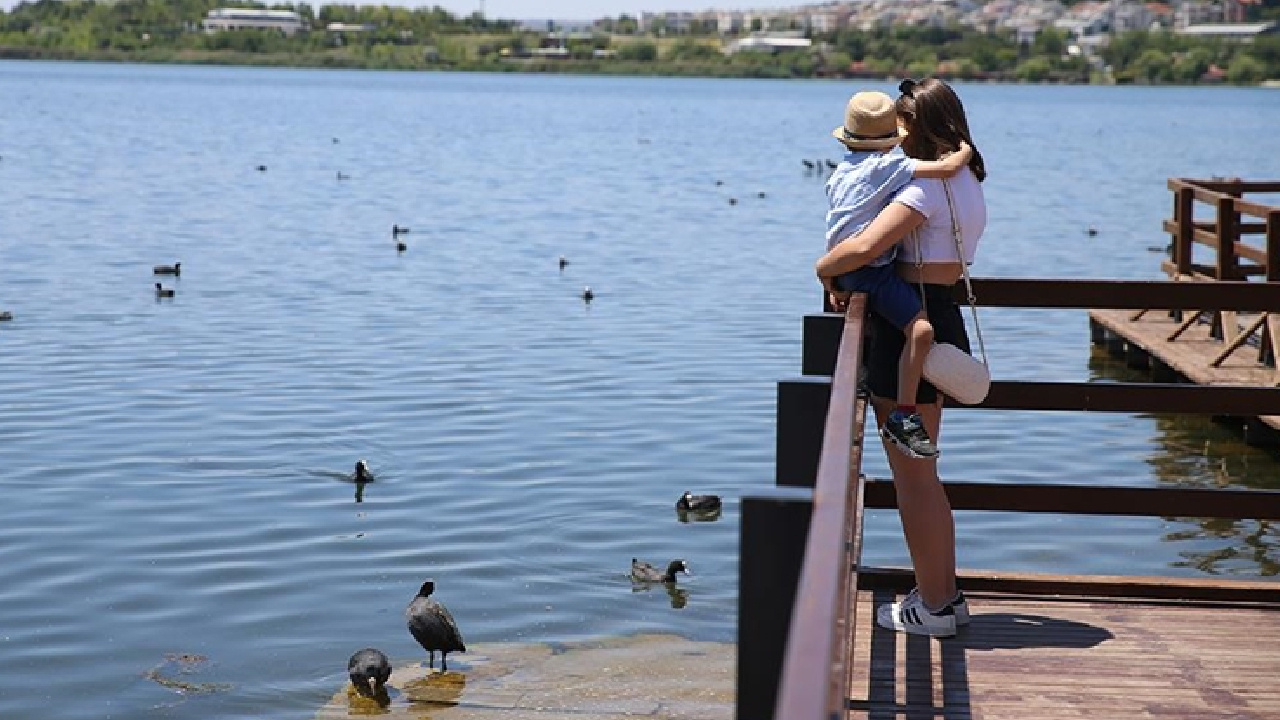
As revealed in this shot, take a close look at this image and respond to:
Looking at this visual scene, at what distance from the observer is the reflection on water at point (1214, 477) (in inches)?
538

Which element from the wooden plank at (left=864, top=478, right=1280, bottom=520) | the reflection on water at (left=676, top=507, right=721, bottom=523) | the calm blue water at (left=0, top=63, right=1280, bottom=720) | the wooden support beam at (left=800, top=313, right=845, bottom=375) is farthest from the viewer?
the reflection on water at (left=676, top=507, right=721, bottom=523)

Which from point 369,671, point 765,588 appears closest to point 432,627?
point 369,671

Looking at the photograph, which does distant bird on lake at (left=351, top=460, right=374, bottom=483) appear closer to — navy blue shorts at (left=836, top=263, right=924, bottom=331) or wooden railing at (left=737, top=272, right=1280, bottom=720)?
wooden railing at (left=737, top=272, right=1280, bottom=720)

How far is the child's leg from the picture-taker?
649 cm

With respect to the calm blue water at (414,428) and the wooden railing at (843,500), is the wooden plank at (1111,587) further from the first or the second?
the calm blue water at (414,428)

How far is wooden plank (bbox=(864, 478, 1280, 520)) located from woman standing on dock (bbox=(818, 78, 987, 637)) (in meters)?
0.71

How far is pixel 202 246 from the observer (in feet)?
114

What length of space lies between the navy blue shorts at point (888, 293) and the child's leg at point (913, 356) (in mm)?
30

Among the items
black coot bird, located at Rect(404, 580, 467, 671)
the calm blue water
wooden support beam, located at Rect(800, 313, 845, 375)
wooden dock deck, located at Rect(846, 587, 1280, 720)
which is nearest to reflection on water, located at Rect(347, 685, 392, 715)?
the calm blue water

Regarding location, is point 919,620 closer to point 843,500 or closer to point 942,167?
point 942,167

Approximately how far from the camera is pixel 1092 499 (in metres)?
7.58

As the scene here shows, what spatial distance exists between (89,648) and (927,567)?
5.82 metres

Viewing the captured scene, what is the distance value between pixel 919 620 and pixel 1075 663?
0.56 meters

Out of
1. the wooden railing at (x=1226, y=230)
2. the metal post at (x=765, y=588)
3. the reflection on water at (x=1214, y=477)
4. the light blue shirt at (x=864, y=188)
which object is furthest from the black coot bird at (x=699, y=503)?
the metal post at (x=765, y=588)
